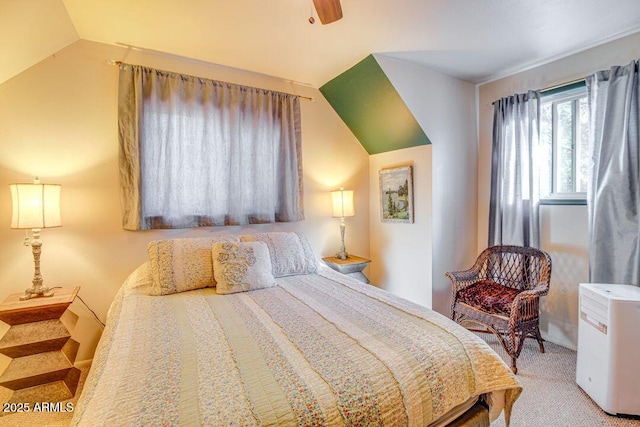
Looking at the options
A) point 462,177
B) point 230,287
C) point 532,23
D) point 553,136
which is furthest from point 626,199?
point 230,287

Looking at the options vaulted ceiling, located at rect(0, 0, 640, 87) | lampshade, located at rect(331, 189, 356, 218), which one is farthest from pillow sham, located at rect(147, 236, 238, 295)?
vaulted ceiling, located at rect(0, 0, 640, 87)

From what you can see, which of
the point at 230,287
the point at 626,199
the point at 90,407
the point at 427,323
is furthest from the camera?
the point at 626,199

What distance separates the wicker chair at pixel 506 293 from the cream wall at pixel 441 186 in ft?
1.00

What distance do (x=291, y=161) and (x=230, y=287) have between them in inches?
58.6

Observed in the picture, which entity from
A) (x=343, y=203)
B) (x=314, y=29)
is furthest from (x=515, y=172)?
(x=314, y=29)

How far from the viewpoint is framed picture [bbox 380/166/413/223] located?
303cm

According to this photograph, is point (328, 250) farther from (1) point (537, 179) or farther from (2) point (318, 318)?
(1) point (537, 179)

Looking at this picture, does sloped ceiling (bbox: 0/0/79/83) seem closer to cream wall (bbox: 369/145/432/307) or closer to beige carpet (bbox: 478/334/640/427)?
cream wall (bbox: 369/145/432/307)

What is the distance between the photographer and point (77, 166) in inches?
85.7

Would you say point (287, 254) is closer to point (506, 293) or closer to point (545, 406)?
point (506, 293)

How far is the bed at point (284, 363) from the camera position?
87 cm

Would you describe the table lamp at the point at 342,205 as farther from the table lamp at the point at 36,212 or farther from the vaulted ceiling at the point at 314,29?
the table lamp at the point at 36,212

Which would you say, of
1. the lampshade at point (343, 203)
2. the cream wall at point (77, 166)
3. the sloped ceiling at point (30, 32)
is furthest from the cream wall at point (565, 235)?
the sloped ceiling at point (30, 32)

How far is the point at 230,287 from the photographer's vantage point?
1.95 metres
